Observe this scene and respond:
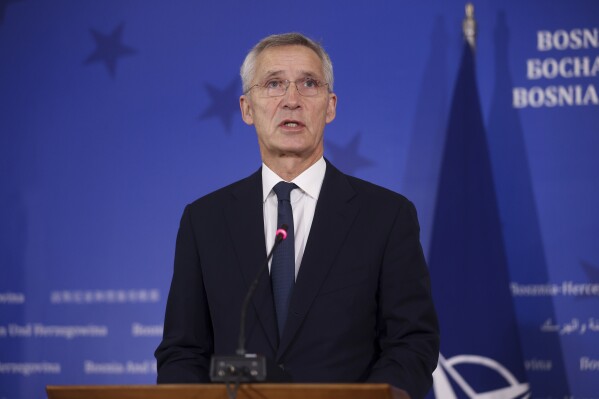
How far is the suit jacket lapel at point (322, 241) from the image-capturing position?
2195mm

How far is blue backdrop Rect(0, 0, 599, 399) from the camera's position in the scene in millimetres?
3600

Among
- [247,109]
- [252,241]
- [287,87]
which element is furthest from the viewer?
[247,109]

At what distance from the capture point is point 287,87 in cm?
247

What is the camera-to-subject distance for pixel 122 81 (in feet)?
13.6

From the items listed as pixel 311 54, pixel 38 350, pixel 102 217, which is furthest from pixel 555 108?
pixel 38 350

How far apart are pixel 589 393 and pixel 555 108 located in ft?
3.97

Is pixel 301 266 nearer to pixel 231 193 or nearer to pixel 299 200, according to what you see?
pixel 299 200

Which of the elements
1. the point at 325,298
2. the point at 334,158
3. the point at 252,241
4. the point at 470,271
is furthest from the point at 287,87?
the point at 470,271

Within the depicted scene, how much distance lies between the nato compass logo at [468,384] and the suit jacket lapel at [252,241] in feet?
5.09

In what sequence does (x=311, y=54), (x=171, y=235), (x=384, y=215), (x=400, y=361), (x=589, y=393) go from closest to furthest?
(x=400, y=361), (x=384, y=215), (x=311, y=54), (x=589, y=393), (x=171, y=235)

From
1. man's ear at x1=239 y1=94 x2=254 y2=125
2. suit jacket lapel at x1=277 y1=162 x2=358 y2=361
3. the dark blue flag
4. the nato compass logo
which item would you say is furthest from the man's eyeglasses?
the nato compass logo

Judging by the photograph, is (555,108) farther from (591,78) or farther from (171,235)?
(171,235)

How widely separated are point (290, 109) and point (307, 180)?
0.21 meters

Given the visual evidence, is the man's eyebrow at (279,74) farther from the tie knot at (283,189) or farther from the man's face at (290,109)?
the tie knot at (283,189)
